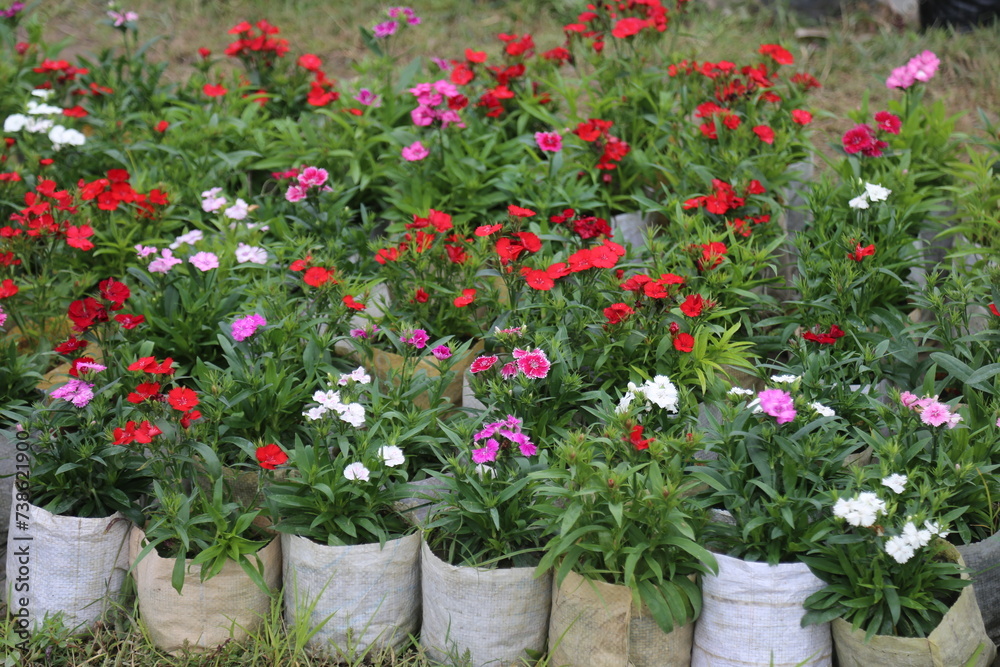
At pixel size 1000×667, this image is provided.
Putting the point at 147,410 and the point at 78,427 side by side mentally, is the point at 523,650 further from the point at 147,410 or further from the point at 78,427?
the point at 78,427

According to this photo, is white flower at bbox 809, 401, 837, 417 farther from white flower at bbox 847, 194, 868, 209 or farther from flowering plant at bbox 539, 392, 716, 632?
white flower at bbox 847, 194, 868, 209

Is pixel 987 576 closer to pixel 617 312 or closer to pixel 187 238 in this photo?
pixel 617 312

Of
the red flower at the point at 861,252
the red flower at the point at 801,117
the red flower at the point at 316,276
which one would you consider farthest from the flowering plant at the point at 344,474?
the red flower at the point at 801,117

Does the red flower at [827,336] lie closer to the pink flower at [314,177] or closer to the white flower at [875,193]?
the white flower at [875,193]

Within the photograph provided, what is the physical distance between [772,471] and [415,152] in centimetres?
194

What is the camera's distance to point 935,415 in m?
2.50

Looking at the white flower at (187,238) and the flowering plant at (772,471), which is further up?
the flowering plant at (772,471)

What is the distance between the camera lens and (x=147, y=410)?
2.76 m

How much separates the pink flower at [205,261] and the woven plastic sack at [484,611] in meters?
1.28

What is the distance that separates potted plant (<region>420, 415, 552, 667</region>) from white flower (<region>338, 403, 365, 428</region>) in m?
0.24

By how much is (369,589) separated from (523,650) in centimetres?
45

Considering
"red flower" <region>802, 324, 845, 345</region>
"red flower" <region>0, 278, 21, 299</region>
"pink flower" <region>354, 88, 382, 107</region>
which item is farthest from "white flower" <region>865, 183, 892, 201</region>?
"red flower" <region>0, 278, 21, 299</region>

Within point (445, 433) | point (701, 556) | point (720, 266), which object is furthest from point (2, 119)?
point (701, 556)

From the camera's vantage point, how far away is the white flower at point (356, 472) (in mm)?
2543
